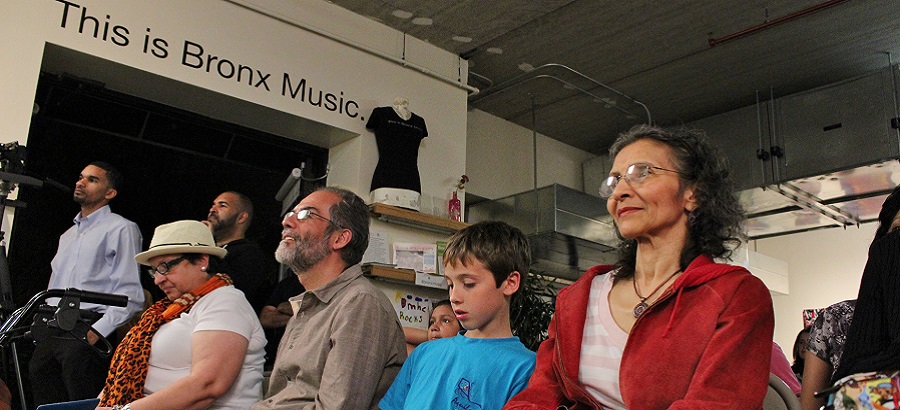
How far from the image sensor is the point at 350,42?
4.96 metres

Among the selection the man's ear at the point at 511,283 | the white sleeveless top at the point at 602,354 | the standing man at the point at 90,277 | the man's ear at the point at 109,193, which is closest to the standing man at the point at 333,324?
the man's ear at the point at 511,283

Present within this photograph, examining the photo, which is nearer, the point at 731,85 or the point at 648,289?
the point at 648,289

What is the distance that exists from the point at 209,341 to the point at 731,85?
4832 millimetres

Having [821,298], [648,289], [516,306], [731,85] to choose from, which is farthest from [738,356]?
[821,298]

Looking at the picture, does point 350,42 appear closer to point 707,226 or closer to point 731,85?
point 731,85

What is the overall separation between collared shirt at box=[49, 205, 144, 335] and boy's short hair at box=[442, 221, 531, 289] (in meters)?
2.07

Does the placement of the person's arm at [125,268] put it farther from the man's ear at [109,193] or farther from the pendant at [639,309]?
the pendant at [639,309]

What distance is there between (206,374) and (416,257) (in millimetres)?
2494

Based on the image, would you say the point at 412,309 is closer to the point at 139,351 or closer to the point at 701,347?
the point at 139,351

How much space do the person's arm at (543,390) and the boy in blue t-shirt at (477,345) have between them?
10.6 inches

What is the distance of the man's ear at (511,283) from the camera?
2160mm

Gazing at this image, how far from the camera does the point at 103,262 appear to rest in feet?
12.3

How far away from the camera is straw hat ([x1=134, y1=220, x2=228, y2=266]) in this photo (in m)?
2.93

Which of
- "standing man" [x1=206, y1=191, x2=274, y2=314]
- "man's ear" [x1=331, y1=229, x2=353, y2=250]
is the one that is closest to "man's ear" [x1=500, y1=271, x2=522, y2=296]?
"man's ear" [x1=331, y1=229, x2=353, y2=250]
